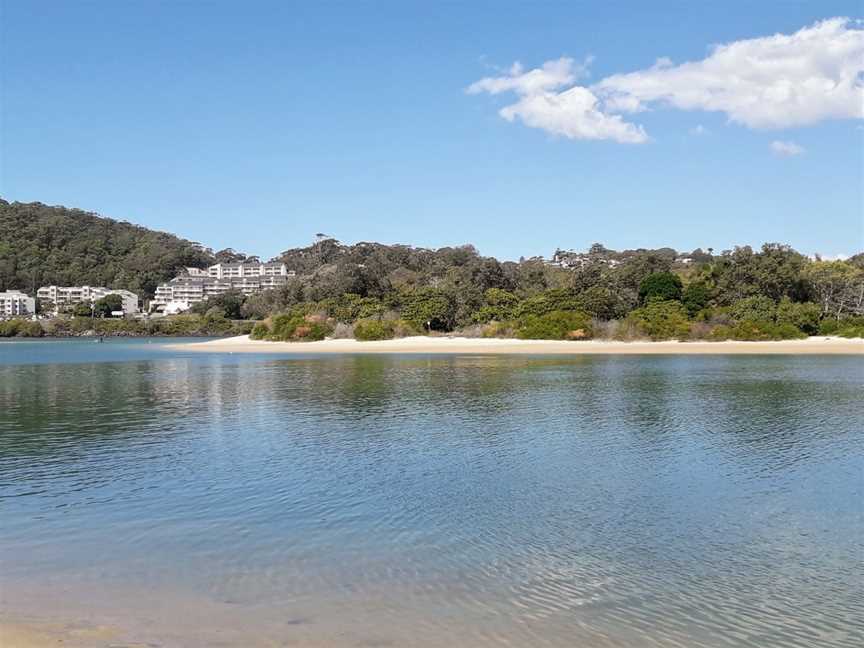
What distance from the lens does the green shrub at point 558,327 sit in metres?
67.9

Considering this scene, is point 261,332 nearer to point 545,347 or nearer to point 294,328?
point 294,328

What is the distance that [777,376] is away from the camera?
3353 centimetres

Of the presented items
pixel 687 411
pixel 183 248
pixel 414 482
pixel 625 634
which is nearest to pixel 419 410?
pixel 687 411

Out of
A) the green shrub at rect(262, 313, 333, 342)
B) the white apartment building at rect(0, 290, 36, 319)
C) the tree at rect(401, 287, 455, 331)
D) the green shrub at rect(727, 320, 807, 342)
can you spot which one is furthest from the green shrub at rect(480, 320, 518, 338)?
the white apartment building at rect(0, 290, 36, 319)

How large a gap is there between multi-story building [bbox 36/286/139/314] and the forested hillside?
24.2 ft

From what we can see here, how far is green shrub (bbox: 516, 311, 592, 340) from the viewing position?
67.9 metres

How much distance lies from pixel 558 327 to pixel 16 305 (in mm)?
127952

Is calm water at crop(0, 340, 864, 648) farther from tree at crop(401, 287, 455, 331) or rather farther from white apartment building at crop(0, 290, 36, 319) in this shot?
white apartment building at crop(0, 290, 36, 319)

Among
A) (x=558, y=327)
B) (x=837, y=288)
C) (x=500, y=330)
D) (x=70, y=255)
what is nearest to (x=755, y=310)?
(x=837, y=288)

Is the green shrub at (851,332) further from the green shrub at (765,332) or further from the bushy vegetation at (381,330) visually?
the bushy vegetation at (381,330)

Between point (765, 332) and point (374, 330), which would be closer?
point (765, 332)

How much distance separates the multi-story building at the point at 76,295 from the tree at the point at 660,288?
119 m

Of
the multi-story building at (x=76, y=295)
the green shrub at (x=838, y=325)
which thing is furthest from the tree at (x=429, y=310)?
the multi-story building at (x=76, y=295)

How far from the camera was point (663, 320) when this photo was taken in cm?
6631
